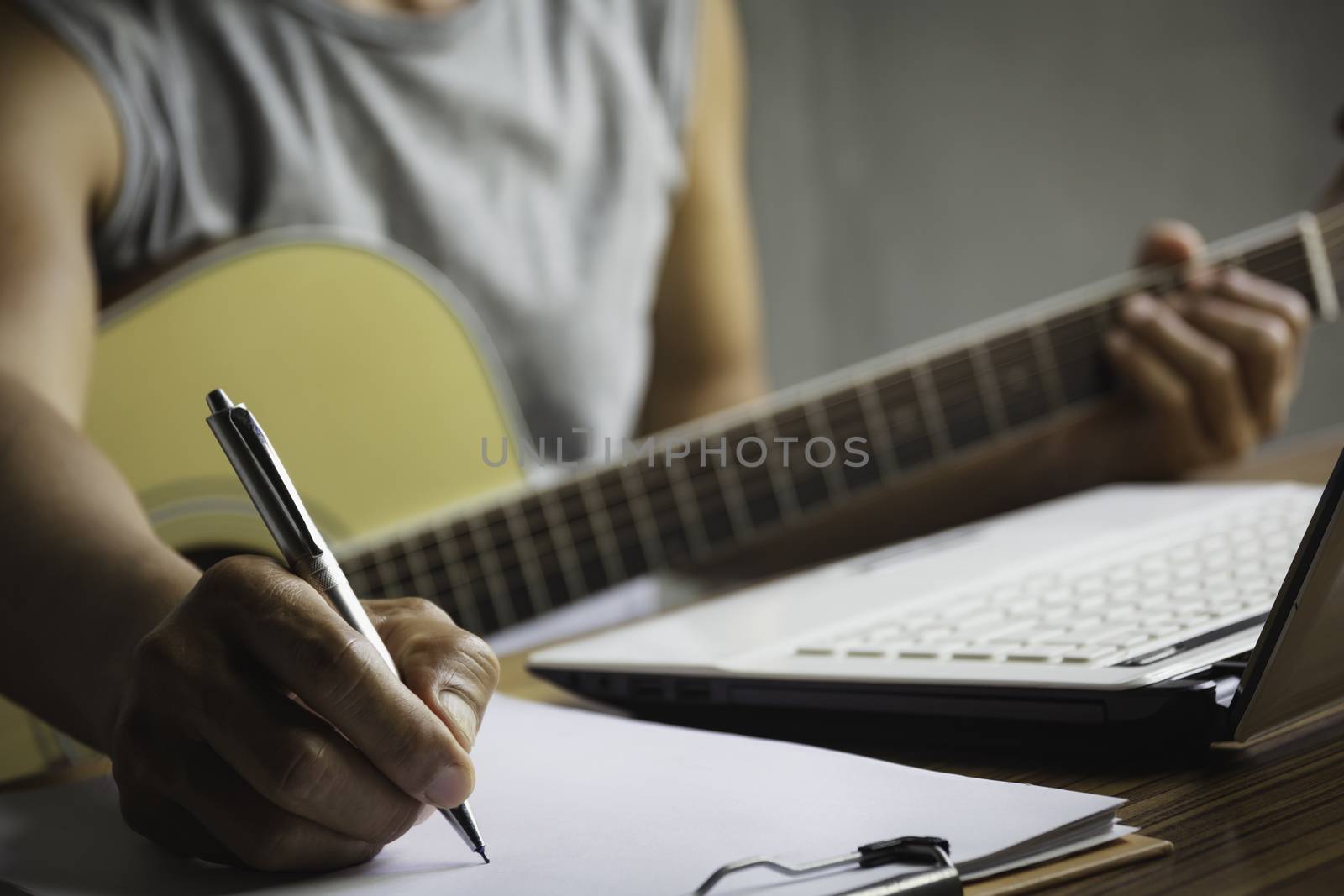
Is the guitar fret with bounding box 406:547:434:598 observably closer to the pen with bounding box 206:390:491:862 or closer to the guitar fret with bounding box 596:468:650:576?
the guitar fret with bounding box 596:468:650:576

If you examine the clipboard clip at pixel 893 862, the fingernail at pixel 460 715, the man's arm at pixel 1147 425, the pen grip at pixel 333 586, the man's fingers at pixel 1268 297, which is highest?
the pen grip at pixel 333 586

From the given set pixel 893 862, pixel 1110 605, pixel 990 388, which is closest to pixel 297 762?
pixel 893 862

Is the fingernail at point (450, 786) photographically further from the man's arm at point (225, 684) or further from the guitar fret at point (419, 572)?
the guitar fret at point (419, 572)

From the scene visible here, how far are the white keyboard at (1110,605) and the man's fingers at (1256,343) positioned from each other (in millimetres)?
387

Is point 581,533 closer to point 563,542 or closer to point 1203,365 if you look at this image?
point 563,542

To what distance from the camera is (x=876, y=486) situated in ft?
2.84

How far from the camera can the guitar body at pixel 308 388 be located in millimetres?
796

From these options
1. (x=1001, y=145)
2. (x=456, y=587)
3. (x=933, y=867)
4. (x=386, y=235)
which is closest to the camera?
(x=933, y=867)

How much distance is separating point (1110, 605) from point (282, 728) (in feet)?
0.88

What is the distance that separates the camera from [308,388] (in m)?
0.85

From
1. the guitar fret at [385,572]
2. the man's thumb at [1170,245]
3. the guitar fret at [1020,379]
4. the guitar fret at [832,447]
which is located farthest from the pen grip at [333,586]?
the man's thumb at [1170,245]

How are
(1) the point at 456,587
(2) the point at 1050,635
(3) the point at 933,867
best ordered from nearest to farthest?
(3) the point at 933,867, (2) the point at 1050,635, (1) the point at 456,587

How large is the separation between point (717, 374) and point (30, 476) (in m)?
0.90

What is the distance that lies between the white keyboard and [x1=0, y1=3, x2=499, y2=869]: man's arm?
0.51ft
